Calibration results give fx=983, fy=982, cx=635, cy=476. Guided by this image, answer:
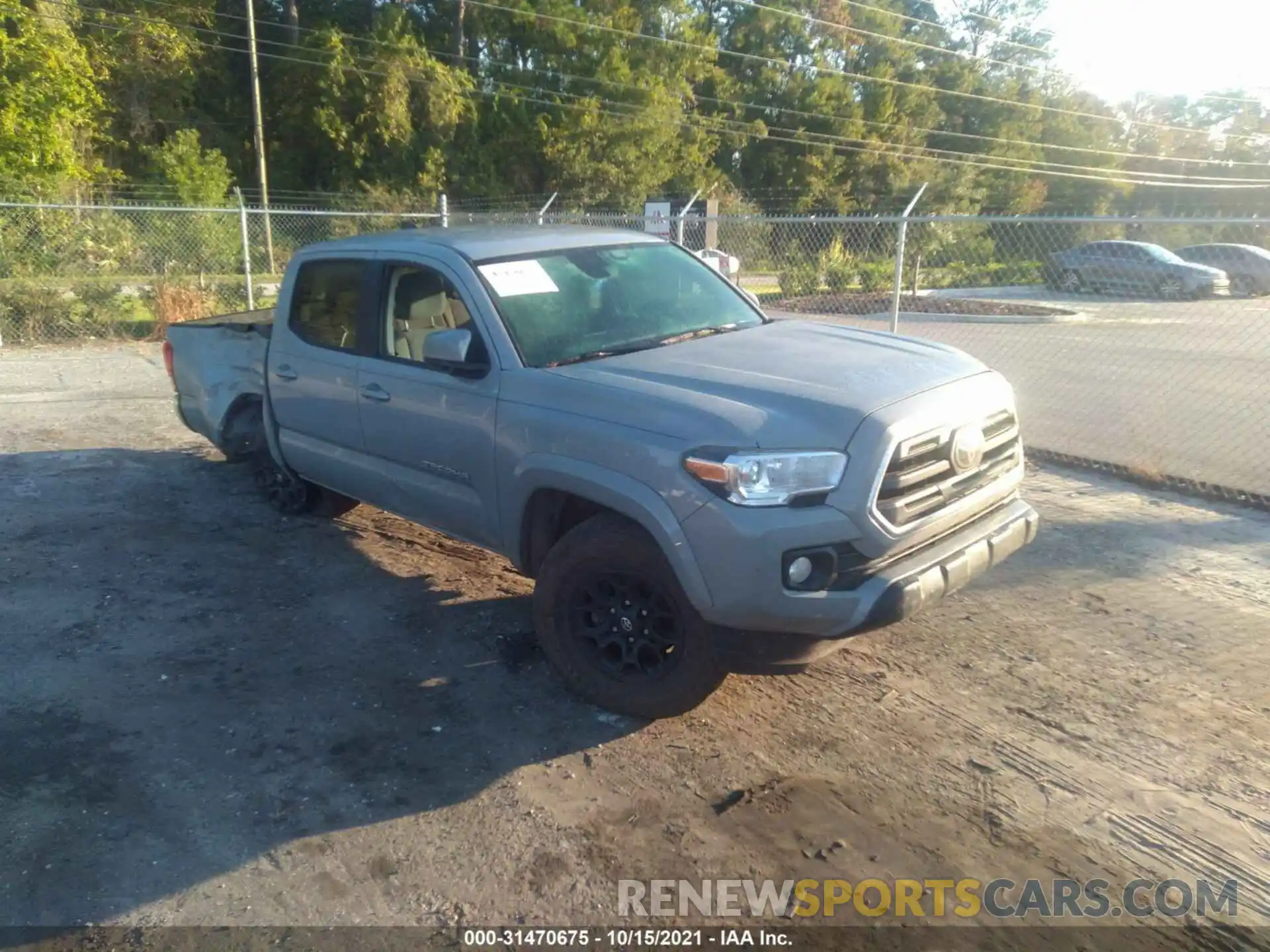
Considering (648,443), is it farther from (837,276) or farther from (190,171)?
(190,171)

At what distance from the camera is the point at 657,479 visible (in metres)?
3.55

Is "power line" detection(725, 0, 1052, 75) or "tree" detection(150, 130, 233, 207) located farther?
"power line" detection(725, 0, 1052, 75)

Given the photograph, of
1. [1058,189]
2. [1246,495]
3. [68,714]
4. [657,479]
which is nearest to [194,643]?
[68,714]

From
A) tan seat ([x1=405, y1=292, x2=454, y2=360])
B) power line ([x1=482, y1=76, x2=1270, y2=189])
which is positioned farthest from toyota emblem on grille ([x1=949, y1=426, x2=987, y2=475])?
power line ([x1=482, y1=76, x2=1270, y2=189])

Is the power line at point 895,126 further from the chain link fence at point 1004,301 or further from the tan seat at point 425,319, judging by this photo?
the tan seat at point 425,319

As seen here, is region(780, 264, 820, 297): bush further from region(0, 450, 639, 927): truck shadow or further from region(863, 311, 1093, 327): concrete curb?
region(0, 450, 639, 927): truck shadow

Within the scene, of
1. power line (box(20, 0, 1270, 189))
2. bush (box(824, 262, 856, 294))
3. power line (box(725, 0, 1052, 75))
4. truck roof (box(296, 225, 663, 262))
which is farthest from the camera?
power line (box(725, 0, 1052, 75))

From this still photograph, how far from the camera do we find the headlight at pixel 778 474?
11.1 ft

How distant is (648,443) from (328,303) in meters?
2.63

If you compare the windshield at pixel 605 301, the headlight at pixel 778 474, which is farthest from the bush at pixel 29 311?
the headlight at pixel 778 474

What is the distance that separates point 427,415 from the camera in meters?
4.58

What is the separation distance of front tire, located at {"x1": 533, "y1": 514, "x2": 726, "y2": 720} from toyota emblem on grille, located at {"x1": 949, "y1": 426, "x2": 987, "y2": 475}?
3.76ft

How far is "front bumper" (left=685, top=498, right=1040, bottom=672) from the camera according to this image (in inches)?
133

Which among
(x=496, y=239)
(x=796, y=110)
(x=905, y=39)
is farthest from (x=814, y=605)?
(x=905, y=39)
